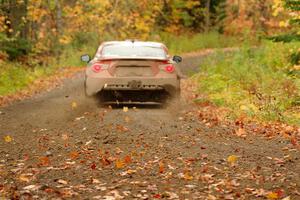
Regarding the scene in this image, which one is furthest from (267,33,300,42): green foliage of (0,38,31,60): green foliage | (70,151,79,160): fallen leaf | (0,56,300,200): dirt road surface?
(0,38,31,60): green foliage

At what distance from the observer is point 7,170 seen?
27.2 feet

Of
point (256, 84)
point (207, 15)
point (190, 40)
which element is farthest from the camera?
point (207, 15)

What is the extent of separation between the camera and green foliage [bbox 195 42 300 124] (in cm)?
1284

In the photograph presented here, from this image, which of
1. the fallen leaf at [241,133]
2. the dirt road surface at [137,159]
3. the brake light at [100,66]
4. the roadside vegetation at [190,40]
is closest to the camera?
the dirt road surface at [137,159]

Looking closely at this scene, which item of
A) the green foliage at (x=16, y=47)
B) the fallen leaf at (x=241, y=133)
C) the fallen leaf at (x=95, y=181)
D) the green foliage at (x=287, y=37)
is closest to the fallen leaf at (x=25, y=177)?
the fallen leaf at (x=95, y=181)

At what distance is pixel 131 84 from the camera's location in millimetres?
13578

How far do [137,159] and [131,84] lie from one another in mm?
4912

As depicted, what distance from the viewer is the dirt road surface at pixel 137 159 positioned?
718 cm

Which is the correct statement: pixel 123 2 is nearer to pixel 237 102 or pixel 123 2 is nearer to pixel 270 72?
pixel 270 72

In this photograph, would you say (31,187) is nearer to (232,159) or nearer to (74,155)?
(74,155)

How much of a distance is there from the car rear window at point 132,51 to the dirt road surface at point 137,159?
143 centimetres

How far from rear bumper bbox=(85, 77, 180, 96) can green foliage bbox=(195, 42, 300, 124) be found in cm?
156

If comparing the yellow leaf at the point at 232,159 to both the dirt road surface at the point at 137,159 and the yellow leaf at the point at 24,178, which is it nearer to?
the dirt road surface at the point at 137,159

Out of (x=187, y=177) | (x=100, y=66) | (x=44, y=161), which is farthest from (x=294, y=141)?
(x=100, y=66)
